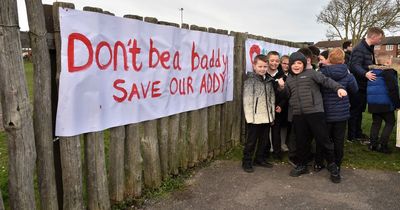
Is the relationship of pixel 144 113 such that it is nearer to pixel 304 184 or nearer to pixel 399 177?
pixel 304 184

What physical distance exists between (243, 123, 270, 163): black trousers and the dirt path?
0.75 ft

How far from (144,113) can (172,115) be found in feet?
2.24

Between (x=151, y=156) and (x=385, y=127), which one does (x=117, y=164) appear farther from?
(x=385, y=127)

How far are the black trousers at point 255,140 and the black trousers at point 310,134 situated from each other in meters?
0.52

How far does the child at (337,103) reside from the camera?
5102 mm

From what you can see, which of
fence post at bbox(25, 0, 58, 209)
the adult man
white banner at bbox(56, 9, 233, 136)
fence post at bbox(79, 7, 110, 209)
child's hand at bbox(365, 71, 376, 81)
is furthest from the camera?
the adult man

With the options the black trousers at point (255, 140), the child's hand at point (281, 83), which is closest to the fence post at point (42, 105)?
the black trousers at point (255, 140)

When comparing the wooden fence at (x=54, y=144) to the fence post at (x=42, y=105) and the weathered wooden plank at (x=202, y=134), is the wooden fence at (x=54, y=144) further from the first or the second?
the weathered wooden plank at (x=202, y=134)

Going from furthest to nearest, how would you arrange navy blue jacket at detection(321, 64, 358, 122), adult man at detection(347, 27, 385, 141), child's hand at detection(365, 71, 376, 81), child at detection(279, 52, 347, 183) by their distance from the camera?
adult man at detection(347, 27, 385, 141)
child's hand at detection(365, 71, 376, 81)
navy blue jacket at detection(321, 64, 358, 122)
child at detection(279, 52, 347, 183)

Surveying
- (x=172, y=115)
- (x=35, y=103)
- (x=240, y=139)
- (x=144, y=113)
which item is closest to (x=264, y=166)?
(x=240, y=139)

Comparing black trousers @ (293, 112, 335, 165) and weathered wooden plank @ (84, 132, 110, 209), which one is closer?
weathered wooden plank @ (84, 132, 110, 209)

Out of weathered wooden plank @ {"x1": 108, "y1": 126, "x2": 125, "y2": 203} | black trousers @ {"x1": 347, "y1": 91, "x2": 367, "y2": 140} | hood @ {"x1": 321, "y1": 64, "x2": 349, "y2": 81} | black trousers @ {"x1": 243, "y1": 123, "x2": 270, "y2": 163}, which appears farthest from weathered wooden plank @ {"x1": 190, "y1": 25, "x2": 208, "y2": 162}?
black trousers @ {"x1": 347, "y1": 91, "x2": 367, "y2": 140}

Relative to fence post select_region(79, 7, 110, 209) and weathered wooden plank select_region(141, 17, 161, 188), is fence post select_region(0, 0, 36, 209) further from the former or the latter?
weathered wooden plank select_region(141, 17, 161, 188)

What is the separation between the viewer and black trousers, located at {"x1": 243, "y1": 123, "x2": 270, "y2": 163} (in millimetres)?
5410
